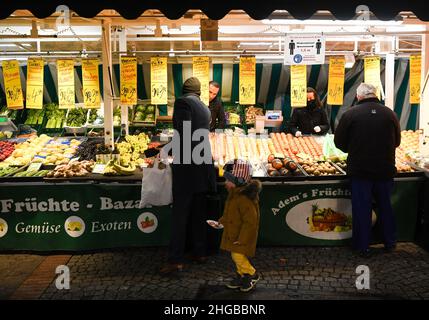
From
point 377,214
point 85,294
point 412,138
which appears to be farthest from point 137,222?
point 412,138

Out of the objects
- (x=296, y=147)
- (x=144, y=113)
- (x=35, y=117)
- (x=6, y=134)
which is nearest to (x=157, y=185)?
(x=296, y=147)

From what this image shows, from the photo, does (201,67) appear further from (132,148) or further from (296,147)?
(296,147)

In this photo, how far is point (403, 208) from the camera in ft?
23.1

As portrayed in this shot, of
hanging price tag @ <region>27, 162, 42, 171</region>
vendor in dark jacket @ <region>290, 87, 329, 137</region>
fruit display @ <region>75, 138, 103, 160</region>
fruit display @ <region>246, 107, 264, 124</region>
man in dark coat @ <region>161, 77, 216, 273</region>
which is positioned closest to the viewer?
man in dark coat @ <region>161, 77, 216, 273</region>

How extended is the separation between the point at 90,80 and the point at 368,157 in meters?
4.30

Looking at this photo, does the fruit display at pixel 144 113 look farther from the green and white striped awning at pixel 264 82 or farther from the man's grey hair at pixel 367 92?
the man's grey hair at pixel 367 92

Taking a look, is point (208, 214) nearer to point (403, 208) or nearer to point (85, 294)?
point (85, 294)

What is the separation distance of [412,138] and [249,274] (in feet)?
15.2

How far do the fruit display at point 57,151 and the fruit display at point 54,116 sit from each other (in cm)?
295

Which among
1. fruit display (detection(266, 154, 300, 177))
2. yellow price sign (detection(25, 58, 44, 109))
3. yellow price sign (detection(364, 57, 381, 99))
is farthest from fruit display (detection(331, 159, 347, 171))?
yellow price sign (detection(25, 58, 44, 109))

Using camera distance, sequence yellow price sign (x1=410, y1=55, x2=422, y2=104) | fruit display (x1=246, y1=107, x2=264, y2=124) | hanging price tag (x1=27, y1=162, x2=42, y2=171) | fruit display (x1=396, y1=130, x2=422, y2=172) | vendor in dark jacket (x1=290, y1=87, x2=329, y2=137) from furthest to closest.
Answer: fruit display (x1=246, y1=107, x2=264, y2=124), vendor in dark jacket (x1=290, y1=87, x2=329, y2=137), yellow price sign (x1=410, y1=55, x2=422, y2=104), hanging price tag (x1=27, y1=162, x2=42, y2=171), fruit display (x1=396, y1=130, x2=422, y2=172)

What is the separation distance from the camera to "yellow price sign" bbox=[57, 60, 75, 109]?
25.7 ft

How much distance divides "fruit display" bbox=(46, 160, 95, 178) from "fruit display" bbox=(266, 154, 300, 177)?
→ 253cm

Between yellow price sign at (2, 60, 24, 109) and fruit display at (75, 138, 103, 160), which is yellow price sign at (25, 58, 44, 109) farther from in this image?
fruit display at (75, 138, 103, 160)
